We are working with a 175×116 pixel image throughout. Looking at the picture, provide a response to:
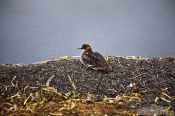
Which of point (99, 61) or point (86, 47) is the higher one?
point (86, 47)

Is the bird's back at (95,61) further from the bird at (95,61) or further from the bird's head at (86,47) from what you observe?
the bird's head at (86,47)

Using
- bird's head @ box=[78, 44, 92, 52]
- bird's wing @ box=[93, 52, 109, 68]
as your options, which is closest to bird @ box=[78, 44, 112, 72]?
bird's wing @ box=[93, 52, 109, 68]

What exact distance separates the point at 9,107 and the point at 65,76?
2.37ft

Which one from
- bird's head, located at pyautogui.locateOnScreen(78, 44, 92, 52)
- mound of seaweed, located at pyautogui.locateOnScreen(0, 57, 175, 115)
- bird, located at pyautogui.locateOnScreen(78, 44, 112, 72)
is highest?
bird's head, located at pyautogui.locateOnScreen(78, 44, 92, 52)

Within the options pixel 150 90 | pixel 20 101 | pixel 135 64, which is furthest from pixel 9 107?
pixel 135 64

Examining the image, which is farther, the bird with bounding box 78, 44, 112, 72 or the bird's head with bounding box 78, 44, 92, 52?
the bird's head with bounding box 78, 44, 92, 52

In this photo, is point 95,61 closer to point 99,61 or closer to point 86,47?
point 99,61

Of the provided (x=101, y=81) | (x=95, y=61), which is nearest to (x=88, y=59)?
(x=95, y=61)

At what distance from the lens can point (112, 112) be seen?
2561mm

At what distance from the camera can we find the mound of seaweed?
9.68 ft

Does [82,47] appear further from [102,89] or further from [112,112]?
[112,112]

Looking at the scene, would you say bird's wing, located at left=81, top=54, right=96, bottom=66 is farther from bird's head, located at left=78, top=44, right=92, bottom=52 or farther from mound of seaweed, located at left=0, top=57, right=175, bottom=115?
bird's head, located at left=78, top=44, right=92, bottom=52

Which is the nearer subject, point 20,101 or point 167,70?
point 20,101

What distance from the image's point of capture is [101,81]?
321 centimetres
